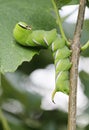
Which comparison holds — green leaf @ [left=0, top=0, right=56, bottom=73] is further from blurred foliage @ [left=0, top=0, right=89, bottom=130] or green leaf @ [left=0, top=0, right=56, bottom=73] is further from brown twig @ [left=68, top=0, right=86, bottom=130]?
brown twig @ [left=68, top=0, right=86, bottom=130]

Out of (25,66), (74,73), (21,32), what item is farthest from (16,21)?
(25,66)

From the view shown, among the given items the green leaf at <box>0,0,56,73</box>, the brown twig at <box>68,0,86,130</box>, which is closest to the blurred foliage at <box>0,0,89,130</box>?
the green leaf at <box>0,0,56,73</box>

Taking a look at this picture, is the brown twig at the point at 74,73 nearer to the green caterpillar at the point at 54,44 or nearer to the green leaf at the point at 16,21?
the green caterpillar at the point at 54,44

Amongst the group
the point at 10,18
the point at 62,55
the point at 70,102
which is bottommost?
the point at 70,102

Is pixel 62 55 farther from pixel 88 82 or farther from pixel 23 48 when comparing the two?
pixel 88 82

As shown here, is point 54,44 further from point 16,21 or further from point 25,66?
point 25,66

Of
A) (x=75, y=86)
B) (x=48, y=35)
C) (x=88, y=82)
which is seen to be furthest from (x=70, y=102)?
(x=88, y=82)
